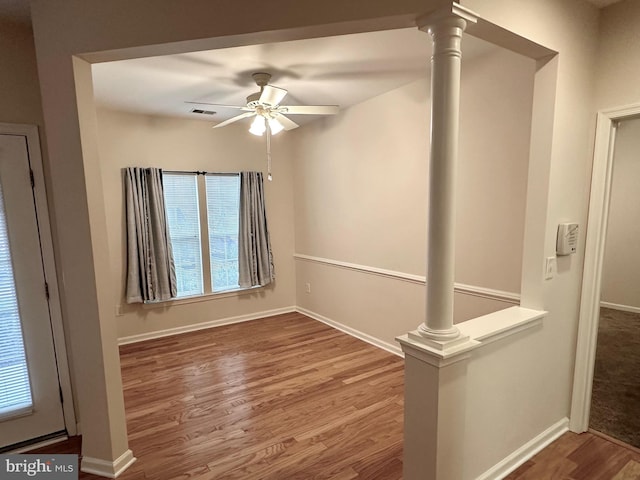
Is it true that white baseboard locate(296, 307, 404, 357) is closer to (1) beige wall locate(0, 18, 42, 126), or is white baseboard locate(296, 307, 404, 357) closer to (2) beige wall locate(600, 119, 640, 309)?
(1) beige wall locate(0, 18, 42, 126)

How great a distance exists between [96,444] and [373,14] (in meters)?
2.74

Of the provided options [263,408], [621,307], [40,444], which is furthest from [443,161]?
[621,307]

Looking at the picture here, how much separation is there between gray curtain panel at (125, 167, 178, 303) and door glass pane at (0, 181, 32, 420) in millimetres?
1724

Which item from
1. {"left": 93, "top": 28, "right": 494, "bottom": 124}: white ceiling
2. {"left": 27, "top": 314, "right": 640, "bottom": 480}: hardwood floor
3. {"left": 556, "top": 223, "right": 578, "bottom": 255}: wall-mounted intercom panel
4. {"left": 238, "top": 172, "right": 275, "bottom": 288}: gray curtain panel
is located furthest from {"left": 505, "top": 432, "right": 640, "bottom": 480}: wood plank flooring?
{"left": 238, "top": 172, "right": 275, "bottom": 288}: gray curtain panel

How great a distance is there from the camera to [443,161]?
1.53m

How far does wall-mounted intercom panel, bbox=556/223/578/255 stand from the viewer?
206 cm

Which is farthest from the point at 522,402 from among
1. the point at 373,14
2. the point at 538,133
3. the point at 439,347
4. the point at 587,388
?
the point at 373,14

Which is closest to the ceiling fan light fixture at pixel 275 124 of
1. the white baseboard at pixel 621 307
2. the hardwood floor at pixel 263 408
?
the hardwood floor at pixel 263 408

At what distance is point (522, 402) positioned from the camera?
203 cm

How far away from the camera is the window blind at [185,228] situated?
4187mm

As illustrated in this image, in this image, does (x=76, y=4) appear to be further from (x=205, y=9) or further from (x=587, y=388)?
(x=587, y=388)

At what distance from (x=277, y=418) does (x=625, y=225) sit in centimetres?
538

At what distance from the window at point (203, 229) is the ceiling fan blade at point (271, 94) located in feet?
6.65

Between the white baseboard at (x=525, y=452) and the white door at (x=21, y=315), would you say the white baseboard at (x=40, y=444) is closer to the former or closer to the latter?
the white door at (x=21, y=315)
